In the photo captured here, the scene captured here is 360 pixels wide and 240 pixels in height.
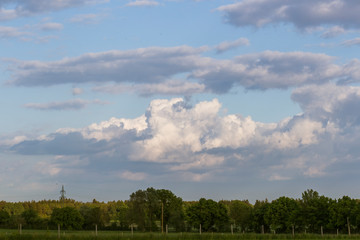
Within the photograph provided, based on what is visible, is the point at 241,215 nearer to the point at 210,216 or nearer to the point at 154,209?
the point at 210,216

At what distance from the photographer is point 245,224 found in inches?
4808

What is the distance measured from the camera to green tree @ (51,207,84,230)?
419ft

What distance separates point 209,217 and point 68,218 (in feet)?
116

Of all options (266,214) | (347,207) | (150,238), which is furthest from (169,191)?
(150,238)

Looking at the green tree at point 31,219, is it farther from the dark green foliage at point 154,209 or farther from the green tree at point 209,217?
the green tree at point 209,217

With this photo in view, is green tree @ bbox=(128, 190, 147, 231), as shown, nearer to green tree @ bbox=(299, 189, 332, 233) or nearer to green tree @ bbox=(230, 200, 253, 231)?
green tree @ bbox=(230, 200, 253, 231)

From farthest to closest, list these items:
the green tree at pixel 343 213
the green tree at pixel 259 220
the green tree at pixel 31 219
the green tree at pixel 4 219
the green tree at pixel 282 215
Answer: the green tree at pixel 4 219 < the green tree at pixel 31 219 < the green tree at pixel 259 220 < the green tree at pixel 282 215 < the green tree at pixel 343 213

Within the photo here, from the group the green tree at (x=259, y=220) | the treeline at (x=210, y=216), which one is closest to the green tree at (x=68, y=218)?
the treeline at (x=210, y=216)

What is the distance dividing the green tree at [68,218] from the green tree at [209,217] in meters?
27.7

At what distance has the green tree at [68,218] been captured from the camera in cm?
12756

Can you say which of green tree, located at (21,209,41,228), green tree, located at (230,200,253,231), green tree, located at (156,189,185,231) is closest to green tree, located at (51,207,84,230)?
green tree, located at (21,209,41,228)

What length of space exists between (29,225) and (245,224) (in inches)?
2129

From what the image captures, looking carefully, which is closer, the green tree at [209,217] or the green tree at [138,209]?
the green tree at [209,217]

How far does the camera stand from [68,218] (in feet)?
422
